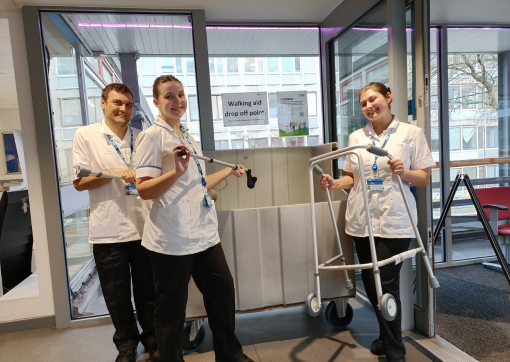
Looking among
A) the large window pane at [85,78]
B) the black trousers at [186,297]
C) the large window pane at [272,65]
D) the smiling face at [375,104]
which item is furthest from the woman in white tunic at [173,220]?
the large window pane at [272,65]

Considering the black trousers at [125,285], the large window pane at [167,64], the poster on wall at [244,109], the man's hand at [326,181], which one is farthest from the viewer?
the poster on wall at [244,109]

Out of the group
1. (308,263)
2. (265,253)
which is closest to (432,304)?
(308,263)

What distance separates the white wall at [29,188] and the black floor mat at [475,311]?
Answer: 2.90 metres

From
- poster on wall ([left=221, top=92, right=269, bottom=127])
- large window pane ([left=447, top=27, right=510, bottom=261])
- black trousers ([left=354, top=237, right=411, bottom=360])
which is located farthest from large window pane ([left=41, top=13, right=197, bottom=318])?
large window pane ([left=447, top=27, right=510, bottom=261])

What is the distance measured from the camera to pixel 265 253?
82.3 inches

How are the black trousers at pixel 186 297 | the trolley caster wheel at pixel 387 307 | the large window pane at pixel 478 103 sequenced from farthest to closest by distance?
the large window pane at pixel 478 103, the black trousers at pixel 186 297, the trolley caster wheel at pixel 387 307

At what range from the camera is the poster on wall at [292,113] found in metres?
3.02

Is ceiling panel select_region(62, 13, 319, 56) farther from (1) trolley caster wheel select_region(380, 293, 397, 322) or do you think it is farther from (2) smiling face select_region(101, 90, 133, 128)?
(1) trolley caster wheel select_region(380, 293, 397, 322)

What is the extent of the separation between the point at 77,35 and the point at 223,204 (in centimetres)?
176

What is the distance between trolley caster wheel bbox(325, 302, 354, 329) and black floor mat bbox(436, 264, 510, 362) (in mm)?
584

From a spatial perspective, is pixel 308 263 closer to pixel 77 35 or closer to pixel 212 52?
pixel 212 52

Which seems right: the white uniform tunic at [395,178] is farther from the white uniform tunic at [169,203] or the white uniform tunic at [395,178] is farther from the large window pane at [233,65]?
the large window pane at [233,65]

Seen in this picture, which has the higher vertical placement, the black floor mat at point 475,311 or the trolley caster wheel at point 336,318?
the trolley caster wheel at point 336,318

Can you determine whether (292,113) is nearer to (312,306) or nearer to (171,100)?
(171,100)
